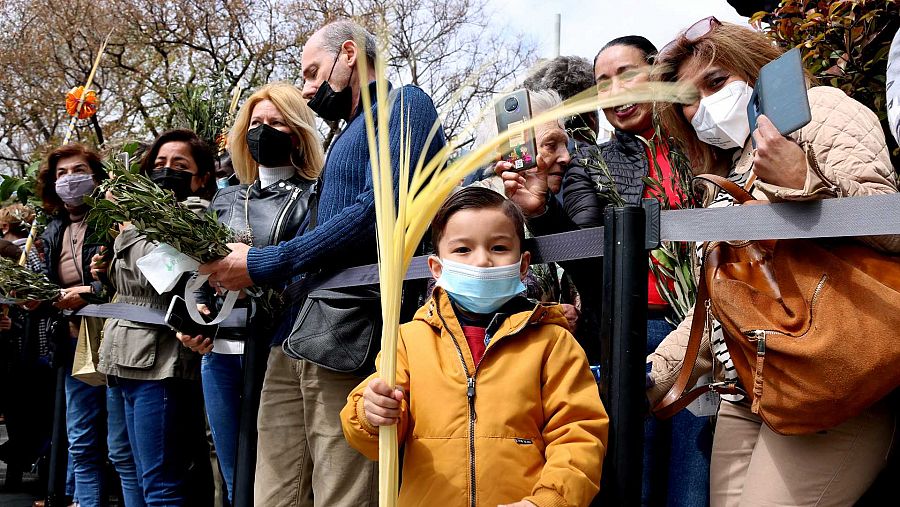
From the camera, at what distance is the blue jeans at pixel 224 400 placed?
12.9 ft

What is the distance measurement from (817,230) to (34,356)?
6713mm

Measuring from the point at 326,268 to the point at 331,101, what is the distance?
65 centimetres

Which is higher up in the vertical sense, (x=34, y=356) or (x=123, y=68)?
(x=123, y=68)

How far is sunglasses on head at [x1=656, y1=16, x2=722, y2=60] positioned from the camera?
2.68 metres

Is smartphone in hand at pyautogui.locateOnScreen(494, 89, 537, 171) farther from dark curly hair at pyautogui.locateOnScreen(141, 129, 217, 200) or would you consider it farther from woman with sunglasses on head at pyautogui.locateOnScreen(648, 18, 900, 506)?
dark curly hair at pyautogui.locateOnScreen(141, 129, 217, 200)

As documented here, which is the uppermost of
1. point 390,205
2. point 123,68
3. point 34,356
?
point 123,68

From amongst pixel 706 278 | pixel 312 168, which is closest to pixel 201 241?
pixel 312 168

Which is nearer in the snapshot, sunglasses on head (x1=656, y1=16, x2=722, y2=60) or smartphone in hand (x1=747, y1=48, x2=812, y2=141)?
smartphone in hand (x1=747, y1=48, x2=812, y2=141)

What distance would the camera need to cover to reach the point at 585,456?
2.15 metres

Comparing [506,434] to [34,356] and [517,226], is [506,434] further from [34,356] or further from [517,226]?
[34,356]

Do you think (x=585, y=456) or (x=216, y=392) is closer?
(x=585, y=456)

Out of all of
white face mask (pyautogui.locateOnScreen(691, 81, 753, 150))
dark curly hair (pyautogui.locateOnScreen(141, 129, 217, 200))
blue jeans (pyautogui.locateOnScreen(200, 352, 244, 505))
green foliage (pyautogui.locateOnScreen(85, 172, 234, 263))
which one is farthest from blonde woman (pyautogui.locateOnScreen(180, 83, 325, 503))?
white face mask (pyautogui.locateOnScreen(691, 81, 753, 150))

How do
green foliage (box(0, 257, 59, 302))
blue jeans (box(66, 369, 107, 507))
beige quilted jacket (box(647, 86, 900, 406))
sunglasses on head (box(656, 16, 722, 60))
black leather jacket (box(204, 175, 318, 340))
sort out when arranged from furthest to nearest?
green foliage (box(0, 257, 59, 302))
blue jeans (box(66, 369, 107, 507))
black leather jacket (box(204, 175, 318, 340))
sunglasses on head (box(656, 16, 722, 60))
beige quilted jacket (box(647, 86, 900, 406))

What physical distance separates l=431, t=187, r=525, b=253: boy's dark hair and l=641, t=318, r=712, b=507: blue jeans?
2.67 ft
